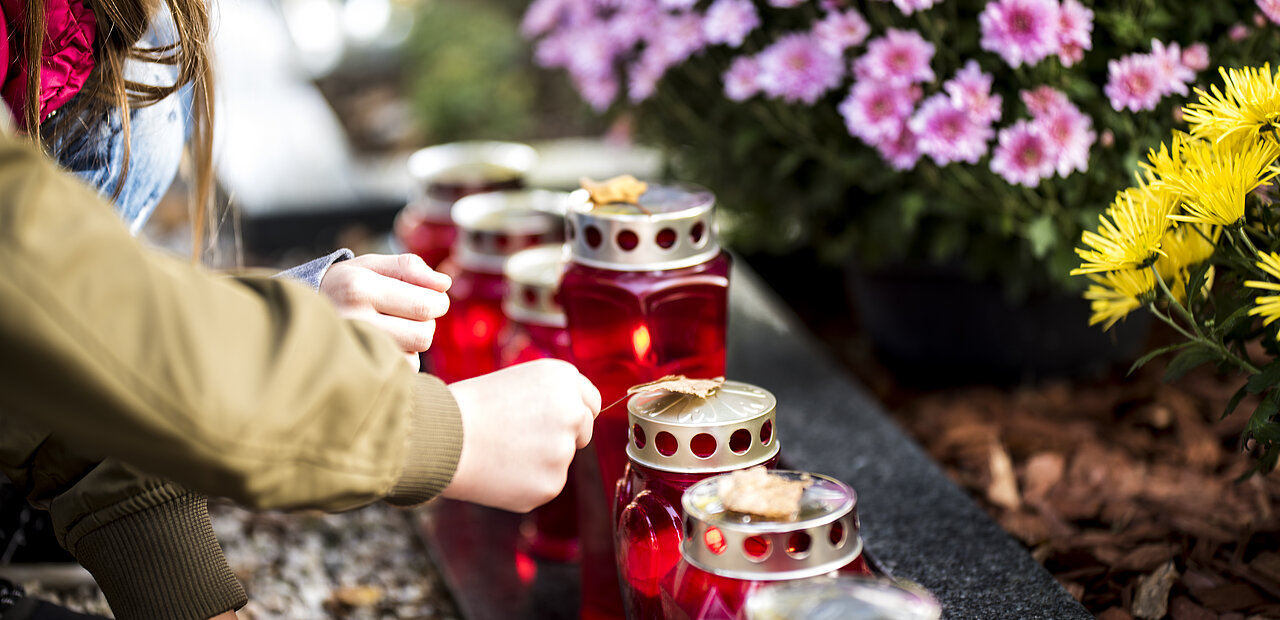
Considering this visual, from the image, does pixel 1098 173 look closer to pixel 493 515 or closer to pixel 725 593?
A: pixel 725 593

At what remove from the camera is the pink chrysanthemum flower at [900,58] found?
178cm

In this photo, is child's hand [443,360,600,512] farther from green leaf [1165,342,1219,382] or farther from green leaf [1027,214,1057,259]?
green leaf [1027,214,1057,259]

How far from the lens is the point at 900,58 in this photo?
180 centimetres

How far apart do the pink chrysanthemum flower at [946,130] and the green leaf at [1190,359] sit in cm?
54

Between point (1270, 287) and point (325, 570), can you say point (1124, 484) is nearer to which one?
point (1270, 287)

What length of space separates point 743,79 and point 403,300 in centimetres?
107

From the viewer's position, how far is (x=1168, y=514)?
1.74m

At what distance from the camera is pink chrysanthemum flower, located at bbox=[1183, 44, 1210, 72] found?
1680 mm

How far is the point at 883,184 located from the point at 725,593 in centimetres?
127

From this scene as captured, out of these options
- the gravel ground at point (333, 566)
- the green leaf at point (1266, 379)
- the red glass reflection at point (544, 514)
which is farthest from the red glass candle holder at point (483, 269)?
the green leaf at point (1266, 379)

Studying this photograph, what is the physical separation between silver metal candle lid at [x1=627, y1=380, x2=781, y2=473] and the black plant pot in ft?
4.08

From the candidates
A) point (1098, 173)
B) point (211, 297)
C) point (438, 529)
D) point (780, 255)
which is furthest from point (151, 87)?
point (780, 255)

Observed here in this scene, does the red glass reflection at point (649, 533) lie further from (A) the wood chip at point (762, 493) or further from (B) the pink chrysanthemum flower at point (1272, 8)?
(B) the pink chrysanthemum flower at point (1272, 8)

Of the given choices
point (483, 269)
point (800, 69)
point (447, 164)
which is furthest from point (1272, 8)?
point (447, 164)
